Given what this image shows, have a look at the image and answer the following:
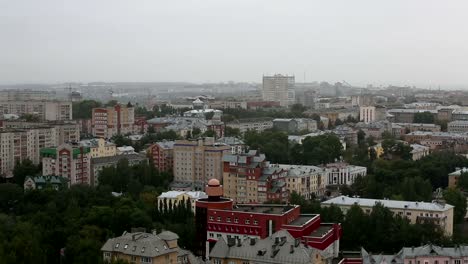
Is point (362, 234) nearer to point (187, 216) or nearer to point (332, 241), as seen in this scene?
point (332, 241)

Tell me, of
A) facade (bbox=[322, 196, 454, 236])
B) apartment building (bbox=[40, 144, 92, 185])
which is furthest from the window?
apartment building (bbox=[40, 144, 92, 185])

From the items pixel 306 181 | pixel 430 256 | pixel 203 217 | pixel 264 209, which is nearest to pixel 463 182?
pixel 306 181

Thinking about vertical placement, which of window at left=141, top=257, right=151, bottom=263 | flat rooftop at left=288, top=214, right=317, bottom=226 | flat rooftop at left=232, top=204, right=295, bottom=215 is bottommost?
window at left=141, top=257, right=151, bottom=263

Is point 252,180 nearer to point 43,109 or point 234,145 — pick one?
point 234,145

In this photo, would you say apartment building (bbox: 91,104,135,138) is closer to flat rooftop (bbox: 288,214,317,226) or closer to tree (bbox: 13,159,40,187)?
tree (bbox: 13,159,40,187)

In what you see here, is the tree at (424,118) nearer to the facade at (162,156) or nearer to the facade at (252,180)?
the facade at (162,156)

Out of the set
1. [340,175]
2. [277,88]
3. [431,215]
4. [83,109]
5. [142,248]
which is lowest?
[340,175]

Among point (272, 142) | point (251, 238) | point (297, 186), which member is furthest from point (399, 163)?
point (251, 238)
